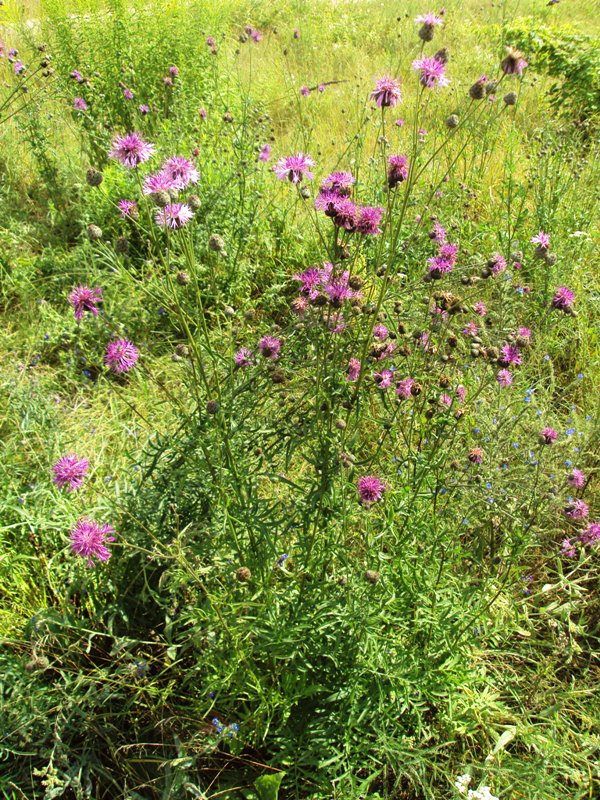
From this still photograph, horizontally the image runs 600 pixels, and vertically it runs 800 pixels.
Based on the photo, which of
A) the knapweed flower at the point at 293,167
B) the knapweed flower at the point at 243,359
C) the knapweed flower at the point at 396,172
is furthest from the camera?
the knapweed flower at the point at 293,167

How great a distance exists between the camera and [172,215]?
1.55 meters

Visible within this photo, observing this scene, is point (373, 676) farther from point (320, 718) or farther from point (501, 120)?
point (501, 120)

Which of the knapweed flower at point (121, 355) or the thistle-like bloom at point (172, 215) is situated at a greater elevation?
the thistle-like bloom at point (172, 215)

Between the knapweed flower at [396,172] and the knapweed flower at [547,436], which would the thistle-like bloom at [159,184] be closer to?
the knapweed flower at [396,172]

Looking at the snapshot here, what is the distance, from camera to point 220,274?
3.56 metres

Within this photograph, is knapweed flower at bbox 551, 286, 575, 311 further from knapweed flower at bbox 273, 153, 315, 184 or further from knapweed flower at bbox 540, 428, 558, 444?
knapweed flower at bbox 273, 153, 315, 184

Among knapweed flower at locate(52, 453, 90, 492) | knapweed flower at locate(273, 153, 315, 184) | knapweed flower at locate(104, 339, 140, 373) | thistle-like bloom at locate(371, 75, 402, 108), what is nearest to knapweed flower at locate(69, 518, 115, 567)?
knapweed flower at locate(52, 453, 90, 492)

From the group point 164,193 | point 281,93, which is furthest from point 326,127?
point 164,193

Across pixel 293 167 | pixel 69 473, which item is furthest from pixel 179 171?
pixel 69 473

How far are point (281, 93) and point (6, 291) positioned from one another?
3.59 m

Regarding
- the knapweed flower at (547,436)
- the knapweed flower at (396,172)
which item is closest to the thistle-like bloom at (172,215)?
the knapweed flower at (396,172)

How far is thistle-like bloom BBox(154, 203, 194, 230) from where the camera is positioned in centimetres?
149

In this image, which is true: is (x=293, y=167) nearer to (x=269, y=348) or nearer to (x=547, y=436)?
(x=269, y=348)

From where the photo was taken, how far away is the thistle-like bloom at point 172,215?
149cm
